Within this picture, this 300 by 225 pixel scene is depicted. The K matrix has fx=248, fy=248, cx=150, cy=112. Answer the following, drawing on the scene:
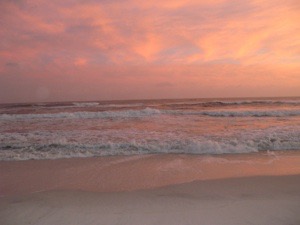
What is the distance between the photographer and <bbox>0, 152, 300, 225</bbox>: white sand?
11.0 ft

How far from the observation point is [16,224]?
327cm

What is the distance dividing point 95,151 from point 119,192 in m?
3.41

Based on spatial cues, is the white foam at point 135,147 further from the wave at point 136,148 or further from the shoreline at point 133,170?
the shoreline at point 133,170

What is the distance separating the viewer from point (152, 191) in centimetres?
428

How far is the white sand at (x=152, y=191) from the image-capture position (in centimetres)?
335

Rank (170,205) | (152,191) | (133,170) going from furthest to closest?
(133,170) < (152,191) < (170,205)

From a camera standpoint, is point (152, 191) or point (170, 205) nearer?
point (170, 205)

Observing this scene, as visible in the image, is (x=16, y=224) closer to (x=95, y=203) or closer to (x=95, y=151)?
(x=95, y=203)

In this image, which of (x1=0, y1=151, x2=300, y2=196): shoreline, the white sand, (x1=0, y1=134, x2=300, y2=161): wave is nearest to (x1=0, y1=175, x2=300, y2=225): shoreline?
the white sand

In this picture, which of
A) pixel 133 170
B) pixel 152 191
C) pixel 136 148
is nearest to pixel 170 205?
pixel 152 191

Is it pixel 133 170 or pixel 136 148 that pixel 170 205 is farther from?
pixel 136 148

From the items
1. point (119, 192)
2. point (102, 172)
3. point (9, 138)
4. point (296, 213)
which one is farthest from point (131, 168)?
point (9, 138)

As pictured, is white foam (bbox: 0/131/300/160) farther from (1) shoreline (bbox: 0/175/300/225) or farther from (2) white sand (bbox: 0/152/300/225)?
(1) shoreline (bbox: 0/175/300/225)

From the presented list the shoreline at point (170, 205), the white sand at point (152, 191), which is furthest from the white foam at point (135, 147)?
the shoreline at point (170, 205)
